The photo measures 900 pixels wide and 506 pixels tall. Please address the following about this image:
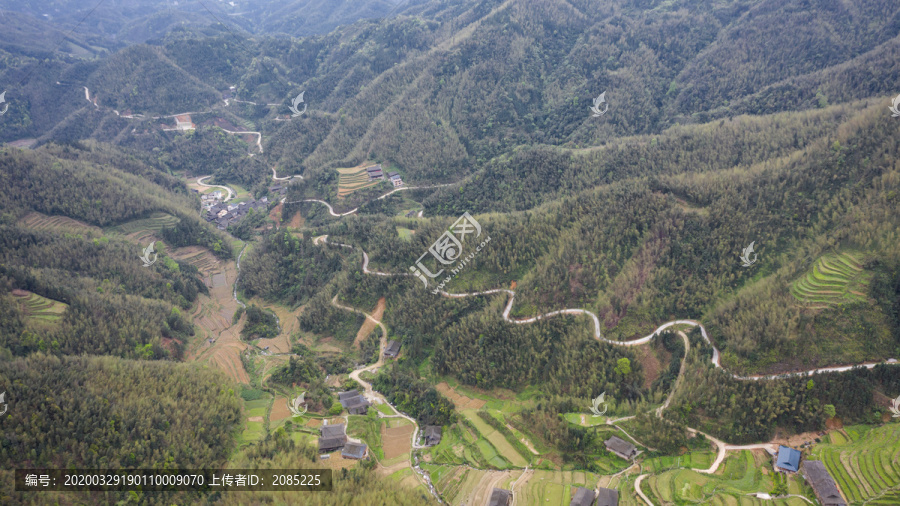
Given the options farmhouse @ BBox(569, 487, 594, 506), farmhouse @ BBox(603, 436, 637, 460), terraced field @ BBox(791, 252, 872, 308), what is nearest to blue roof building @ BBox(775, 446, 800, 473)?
farmhouse @ BBox(603, 436, 637, 460)

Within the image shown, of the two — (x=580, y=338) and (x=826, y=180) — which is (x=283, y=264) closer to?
(x=580, y=338)

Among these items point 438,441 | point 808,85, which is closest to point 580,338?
point 438,441

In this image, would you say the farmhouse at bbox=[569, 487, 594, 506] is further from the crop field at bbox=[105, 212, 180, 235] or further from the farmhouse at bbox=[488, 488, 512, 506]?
the crop field at bbox=[105, 212, 180, 235]

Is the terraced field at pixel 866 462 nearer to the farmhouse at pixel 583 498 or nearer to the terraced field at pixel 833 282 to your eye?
the terraced field at pixel 833 282

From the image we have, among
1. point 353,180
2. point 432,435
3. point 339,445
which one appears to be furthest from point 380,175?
point 339,445

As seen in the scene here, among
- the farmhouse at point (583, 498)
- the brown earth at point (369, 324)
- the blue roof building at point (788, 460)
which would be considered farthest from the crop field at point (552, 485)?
the brown earth at point (369, 324)

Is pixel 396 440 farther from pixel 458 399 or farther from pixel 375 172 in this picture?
pixel 375 172
